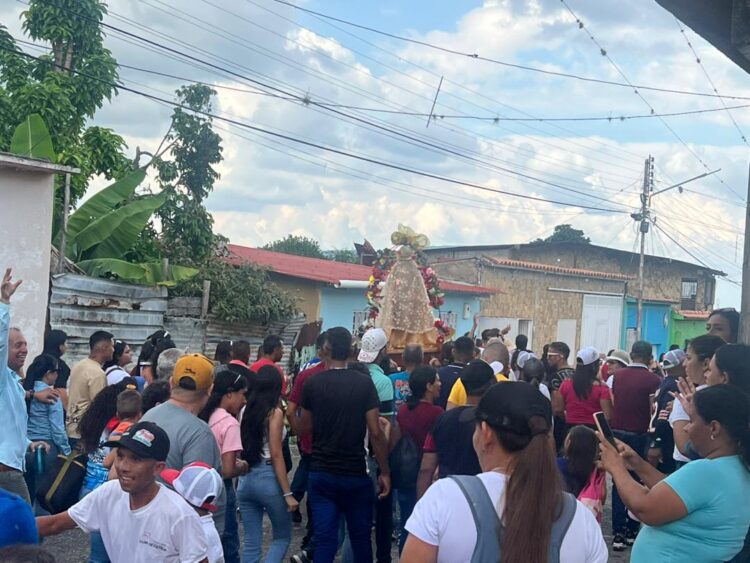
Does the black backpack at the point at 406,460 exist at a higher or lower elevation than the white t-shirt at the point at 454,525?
lower

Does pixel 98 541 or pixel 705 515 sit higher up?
pixel 705 515

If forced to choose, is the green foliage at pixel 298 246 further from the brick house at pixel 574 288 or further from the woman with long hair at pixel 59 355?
the woman with long hair at pixel 59 355

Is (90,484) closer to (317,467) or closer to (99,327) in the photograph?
(317,467)

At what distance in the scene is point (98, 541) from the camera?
4.83 meters

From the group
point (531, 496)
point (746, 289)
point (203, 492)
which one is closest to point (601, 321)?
point (746, 289)

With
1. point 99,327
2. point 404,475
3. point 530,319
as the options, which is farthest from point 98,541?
point 530,319

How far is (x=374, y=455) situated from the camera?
271 inches

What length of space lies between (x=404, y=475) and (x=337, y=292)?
14.0m

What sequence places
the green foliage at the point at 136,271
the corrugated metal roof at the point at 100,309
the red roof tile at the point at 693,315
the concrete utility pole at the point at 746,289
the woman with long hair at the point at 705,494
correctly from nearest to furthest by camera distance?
the woman with long hair at the point at 705,494 → the concrete utility pole at the point at 746,289 → the corrugated metal roof at the point at 100,309 → the green foliage at the point at 136,271 → the red roof tile at the point at 693,315

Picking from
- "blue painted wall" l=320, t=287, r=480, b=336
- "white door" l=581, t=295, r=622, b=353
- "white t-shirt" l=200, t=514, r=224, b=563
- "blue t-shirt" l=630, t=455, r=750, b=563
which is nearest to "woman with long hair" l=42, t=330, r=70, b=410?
"white t-shirt" l=200, t=514, r=224, b=563

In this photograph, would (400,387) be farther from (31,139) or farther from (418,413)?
(31,139)

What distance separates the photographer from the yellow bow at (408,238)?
1251 cm

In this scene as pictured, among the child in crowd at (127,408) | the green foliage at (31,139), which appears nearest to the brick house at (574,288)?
the green foliage at (31,139)

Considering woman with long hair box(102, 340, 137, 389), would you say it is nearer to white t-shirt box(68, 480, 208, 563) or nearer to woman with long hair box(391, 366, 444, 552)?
woman with long hair box(391, 366, 444, 552)
